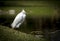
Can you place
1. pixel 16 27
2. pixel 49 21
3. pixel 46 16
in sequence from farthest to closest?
pixel 46 16 < pixel 49 21 < pixel 16 27

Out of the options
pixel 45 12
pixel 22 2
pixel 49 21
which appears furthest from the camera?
pixel 22 2

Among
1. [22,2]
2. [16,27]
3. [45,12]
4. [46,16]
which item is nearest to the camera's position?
[16,27]

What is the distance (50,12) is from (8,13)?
72.7 inches

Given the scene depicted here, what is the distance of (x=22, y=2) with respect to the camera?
10.0 m

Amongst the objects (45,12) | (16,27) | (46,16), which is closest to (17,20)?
(16,27)

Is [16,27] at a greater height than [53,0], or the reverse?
[53,0]

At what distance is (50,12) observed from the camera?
31.1 feet

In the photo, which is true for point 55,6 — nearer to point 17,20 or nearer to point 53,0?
point 53,0

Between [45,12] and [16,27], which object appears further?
[45,12]

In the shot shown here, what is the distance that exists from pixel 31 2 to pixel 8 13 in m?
1.88

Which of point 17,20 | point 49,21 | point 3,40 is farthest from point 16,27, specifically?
point 49,21

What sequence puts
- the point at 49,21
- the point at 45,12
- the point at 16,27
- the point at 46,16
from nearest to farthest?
1. the point at 16,27
2. the point at 49,21
3. the point at 46,16
4. the point at 45,12

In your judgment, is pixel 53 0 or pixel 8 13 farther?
pixel 53 0

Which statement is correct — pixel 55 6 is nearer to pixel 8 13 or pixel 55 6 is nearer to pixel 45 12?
pixel 45 12
